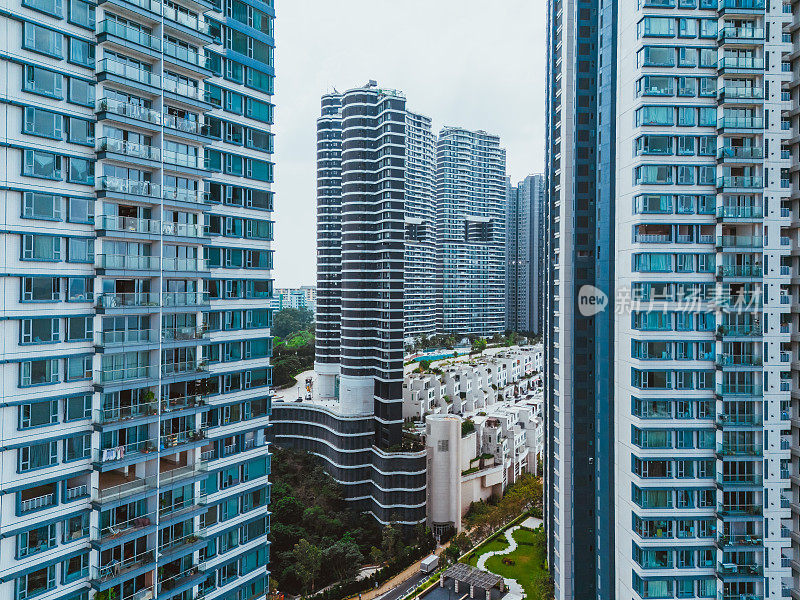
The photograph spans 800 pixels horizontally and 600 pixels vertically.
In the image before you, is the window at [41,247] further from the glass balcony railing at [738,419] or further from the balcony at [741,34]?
the balcony at [741,34]

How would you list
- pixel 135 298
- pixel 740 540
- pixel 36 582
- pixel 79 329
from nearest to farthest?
1. pixel 36 582
2. pixel 79 329
3. pixel 135 298
4. pixel 740 540

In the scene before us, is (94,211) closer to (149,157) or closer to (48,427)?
(149,157)

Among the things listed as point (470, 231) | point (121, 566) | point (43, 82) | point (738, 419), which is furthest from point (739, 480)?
point (470, 231)

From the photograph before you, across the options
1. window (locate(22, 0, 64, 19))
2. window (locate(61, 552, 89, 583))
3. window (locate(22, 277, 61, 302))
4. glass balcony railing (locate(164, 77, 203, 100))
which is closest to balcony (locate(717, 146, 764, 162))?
glass balcony railing (locate(164, 77, 203, 100))

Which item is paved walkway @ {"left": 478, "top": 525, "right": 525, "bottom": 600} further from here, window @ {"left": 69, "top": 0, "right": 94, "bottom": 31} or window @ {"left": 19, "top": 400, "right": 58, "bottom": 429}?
window @ {"left": 69, "top": 0, "right": 94, "bottom": 31}

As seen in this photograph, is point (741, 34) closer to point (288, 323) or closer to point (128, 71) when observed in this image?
point (128, 71)

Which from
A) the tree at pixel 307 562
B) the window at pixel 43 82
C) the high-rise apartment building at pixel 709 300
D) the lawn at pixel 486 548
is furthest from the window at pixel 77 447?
the lawn at pixel 486 548

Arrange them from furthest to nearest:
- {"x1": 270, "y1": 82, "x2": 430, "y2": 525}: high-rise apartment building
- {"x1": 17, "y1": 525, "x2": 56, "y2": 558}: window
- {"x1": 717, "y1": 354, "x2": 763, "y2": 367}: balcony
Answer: {"x1": 270, "y1": 82, "x2": 430, "y2": 525}: high-rise apartment building < {"x1": 717, "y1": 354, "x2": 763, "y2": 367}: balcony < {"x1": 17, "y1": 525, "x2": 56, "y2": 558}: window
